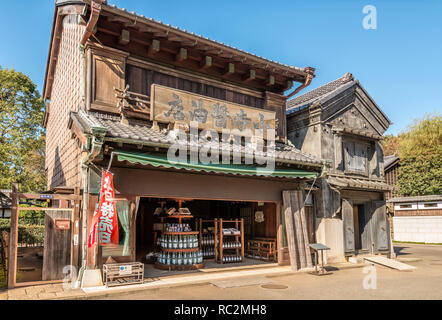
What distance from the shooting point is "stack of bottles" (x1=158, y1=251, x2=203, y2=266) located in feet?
36.7

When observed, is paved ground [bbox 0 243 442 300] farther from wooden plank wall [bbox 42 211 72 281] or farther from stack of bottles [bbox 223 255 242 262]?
stack of bottles [bbox 223 255 242 262]

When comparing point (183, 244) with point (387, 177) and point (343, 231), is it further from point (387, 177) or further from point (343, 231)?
point (387, 177)

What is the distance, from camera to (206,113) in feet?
37.7

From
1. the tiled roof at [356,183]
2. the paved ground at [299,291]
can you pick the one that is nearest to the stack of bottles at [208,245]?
the paved ground at [299,291]

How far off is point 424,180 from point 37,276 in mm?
33434

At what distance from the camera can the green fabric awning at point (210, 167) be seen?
879cm

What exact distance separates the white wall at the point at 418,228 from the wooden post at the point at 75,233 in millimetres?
27877

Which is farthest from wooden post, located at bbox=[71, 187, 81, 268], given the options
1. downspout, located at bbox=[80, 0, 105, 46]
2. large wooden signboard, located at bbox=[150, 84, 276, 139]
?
downspout, located at bbox=[80, 0, 105, 46]

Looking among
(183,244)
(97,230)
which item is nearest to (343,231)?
(183,244)

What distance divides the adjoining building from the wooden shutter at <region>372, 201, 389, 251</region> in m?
14.0

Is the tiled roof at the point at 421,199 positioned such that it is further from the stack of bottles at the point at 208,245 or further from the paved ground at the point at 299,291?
the stack of bottles at the point at 208,245

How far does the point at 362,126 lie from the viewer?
16.1 meters

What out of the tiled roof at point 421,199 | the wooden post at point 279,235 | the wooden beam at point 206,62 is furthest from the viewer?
the tiled roof at point 421,199

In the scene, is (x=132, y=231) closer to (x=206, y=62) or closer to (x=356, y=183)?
(x=206, y=62)
